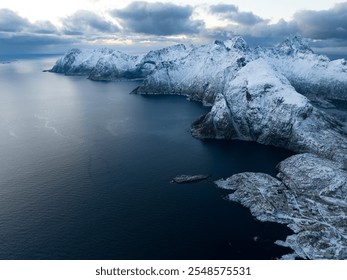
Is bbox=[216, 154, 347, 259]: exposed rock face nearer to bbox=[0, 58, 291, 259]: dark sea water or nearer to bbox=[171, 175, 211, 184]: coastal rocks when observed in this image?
bbox=[0, 58, 291, 259]: dark sea water

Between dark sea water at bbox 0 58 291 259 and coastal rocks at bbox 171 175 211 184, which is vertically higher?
coastal rocks at bbox 171 175 211 184

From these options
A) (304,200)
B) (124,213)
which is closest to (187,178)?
(124,213)

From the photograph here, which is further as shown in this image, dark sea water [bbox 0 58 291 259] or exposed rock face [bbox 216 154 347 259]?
exposed rock face [bbox 216 154 347 259]

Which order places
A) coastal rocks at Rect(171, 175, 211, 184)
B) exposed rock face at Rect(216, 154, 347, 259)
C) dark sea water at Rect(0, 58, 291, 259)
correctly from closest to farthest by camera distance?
dark sea water at Rect(0, 58, 291, 259) < exposed rock face at Rect(216, 154, 347, 259) < coastal rocks at Rect(171, 175, 211, 184)

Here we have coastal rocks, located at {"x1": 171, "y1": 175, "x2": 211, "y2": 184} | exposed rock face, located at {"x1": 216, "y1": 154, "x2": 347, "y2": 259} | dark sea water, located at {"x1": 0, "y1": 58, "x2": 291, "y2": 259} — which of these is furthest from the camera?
coastal rocks, located at {"x1": 171, "y1": 175, "x2": 211, "y2": 184}

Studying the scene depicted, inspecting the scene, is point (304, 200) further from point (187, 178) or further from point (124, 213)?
point (124, 213)

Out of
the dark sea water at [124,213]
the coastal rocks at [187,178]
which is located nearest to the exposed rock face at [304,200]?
the dark sea water at [124,213]

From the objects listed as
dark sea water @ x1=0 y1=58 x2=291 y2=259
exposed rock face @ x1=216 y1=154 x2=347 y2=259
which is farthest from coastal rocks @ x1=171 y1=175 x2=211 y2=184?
exposed rock face @ x1=216 y1=154 x2=347 y2=259

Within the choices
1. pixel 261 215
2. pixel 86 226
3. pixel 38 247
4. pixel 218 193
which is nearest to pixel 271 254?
pixel 261 215
